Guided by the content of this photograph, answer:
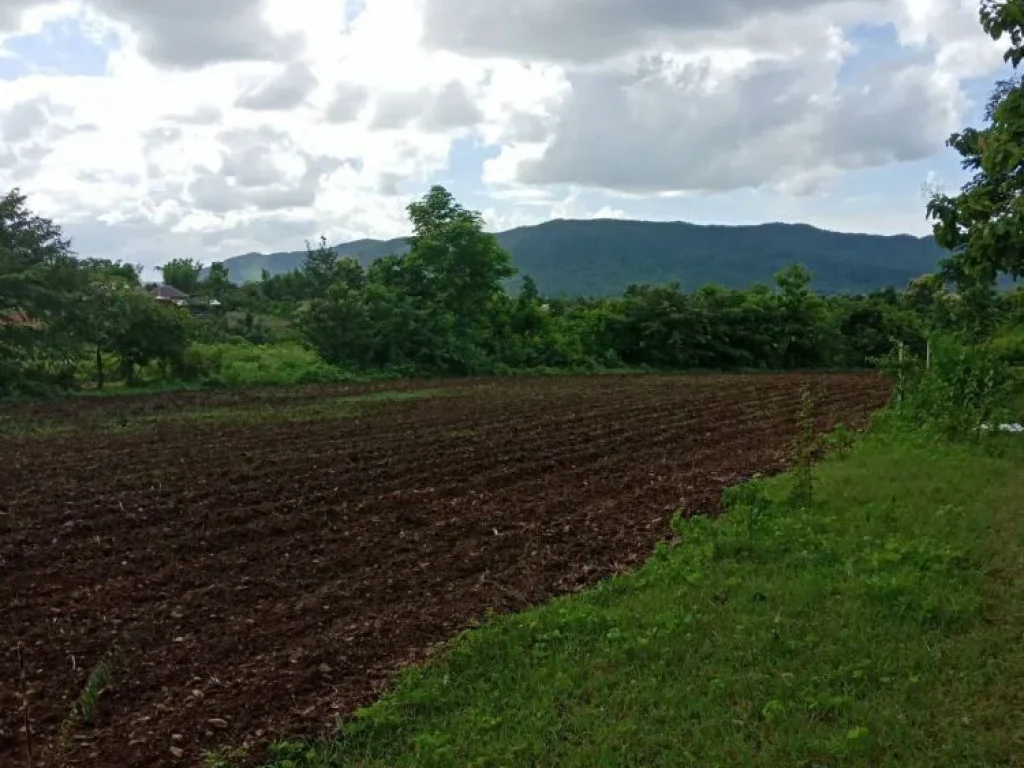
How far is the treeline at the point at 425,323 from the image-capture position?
21.6 meters

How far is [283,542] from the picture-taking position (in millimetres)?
8164

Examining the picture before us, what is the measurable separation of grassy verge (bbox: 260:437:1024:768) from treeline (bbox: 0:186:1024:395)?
8.35 metres

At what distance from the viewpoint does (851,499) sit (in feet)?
29.8

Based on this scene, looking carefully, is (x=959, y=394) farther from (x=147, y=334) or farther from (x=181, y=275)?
(x=181, y=275)

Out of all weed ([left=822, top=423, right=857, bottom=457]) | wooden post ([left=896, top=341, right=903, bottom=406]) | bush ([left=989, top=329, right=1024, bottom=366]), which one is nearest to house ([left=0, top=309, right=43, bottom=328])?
weed ([left=822, top=423, right=857, bottom=457])

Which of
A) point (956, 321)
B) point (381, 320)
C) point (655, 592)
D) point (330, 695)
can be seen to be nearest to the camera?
point (330, 695)

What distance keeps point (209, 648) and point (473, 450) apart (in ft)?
26.1

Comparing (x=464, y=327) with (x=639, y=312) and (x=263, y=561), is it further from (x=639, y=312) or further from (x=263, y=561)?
(x=263, y=561)

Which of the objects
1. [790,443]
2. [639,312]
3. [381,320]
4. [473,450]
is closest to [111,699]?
[473,450]

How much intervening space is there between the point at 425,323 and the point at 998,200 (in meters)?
25.8

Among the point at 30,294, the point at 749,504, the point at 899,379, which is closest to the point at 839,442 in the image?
the point at 899,379

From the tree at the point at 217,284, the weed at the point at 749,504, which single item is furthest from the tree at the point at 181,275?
the weed at the point at 749,504

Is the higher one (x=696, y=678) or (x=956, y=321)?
(x=956, y=321)

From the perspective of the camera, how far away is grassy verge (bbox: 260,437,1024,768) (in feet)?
13.9
